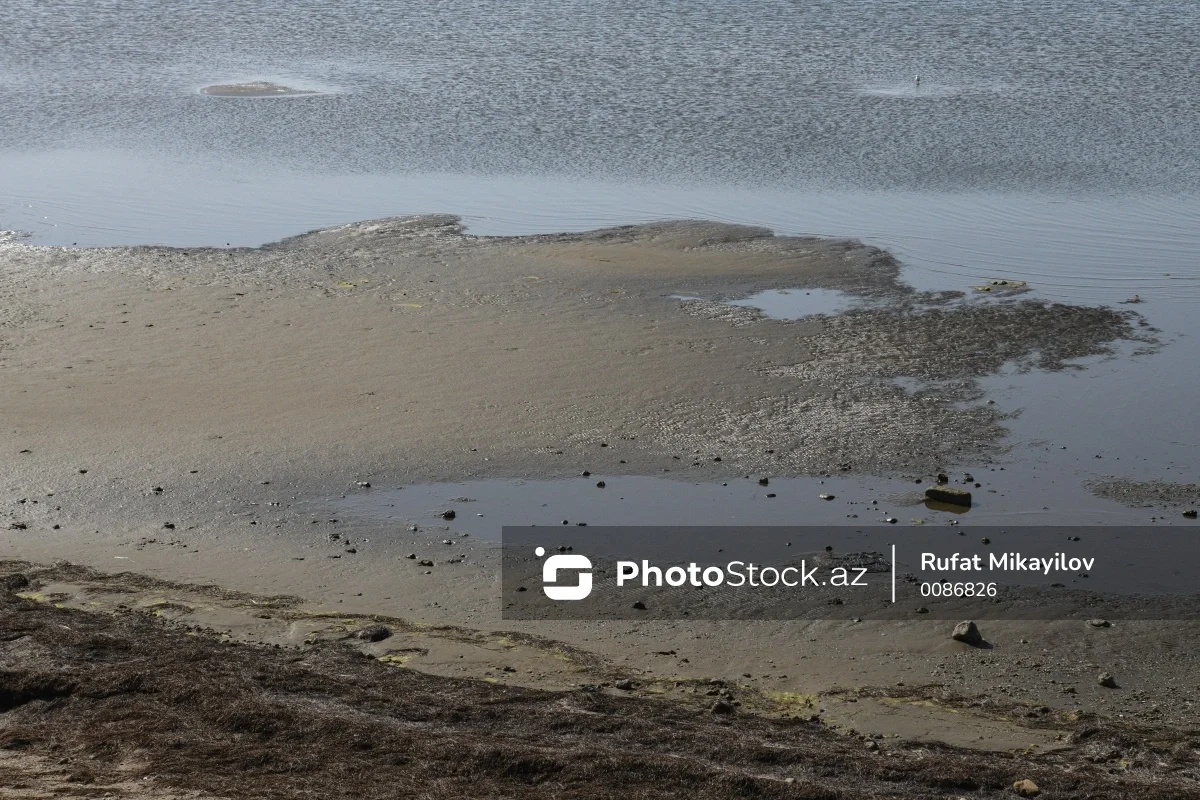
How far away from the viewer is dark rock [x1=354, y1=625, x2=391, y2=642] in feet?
21.1

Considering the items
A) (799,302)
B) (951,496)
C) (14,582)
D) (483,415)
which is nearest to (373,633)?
(14,582)

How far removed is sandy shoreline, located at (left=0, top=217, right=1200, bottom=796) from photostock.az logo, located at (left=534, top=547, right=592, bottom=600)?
0.29 meters

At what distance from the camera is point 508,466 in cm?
884

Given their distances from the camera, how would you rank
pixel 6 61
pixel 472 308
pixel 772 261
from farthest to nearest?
1. pixel 6 61
2. pixel 772 261
3. pixel 472 308

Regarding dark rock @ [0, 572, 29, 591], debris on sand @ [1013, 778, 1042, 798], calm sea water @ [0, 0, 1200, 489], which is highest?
calm sea water @ [0, 0, 1200, 489]

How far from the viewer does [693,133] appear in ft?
60.9

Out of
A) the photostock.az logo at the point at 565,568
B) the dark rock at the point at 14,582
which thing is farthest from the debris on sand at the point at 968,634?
the dark rock at the point at 14,582

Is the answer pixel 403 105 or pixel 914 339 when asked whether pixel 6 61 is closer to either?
pixel 403 105

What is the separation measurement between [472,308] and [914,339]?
3821 mm

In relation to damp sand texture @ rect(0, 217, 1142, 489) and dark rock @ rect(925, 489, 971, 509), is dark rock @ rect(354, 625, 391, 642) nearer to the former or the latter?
damp sand texture @ rect(0, 217, 1142, 489)

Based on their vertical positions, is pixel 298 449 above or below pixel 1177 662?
above

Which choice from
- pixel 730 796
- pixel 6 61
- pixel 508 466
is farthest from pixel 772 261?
pixel 6 61

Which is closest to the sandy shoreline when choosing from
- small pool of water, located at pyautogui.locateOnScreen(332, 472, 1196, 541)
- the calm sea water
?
small pool of water, located at pyautogui.locateOnScreen(332, 472, 1196, 541)

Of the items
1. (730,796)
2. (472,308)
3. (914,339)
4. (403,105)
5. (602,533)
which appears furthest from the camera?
(403,105)
